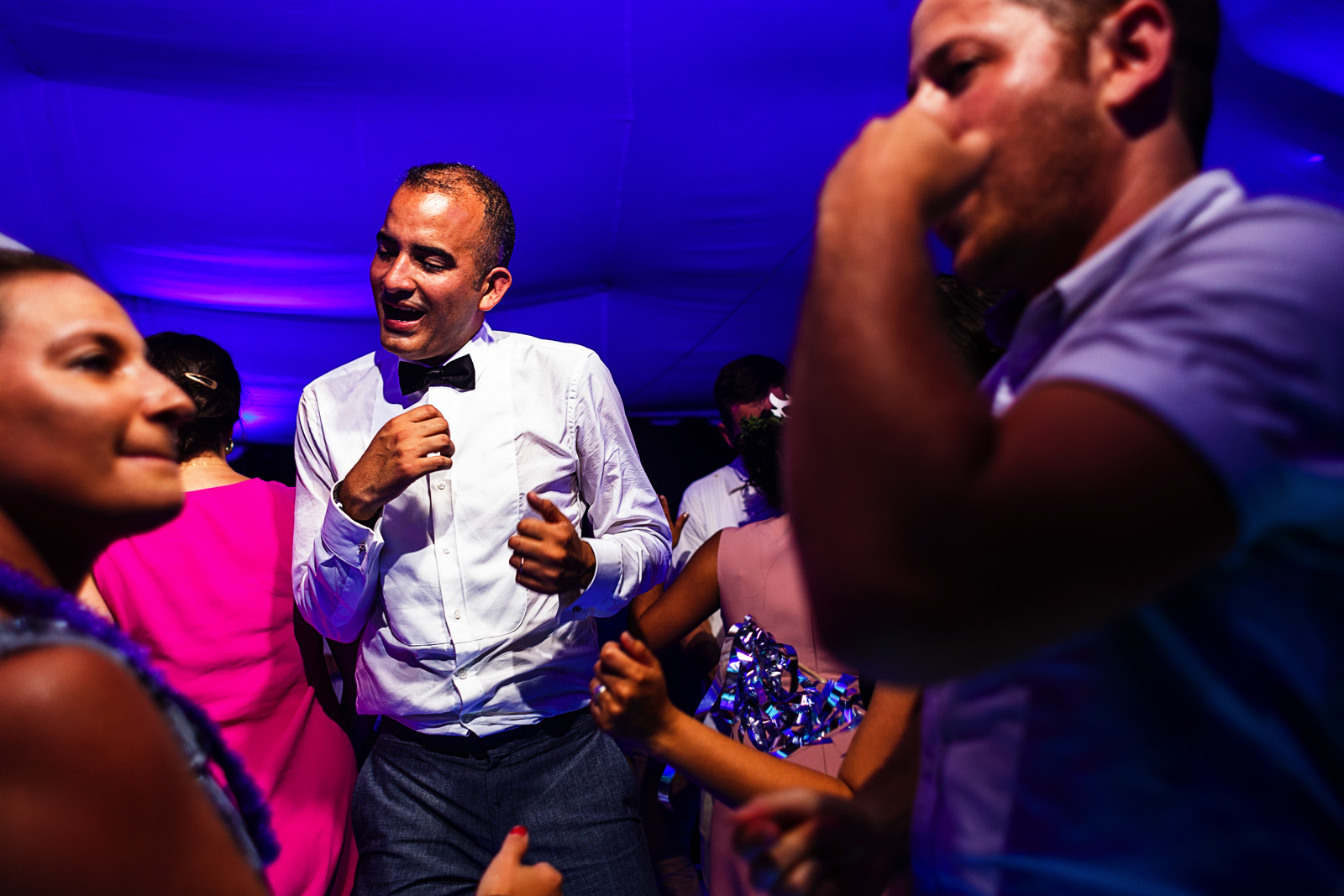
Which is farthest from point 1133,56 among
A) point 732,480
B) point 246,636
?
point 732,480

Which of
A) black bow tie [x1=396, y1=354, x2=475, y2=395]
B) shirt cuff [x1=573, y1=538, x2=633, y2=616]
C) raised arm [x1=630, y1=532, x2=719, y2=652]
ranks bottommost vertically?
raised arm [x1=630, y1=532, x2=719, y2=652]

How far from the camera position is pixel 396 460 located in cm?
186

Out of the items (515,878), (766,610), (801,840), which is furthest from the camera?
(766,610)

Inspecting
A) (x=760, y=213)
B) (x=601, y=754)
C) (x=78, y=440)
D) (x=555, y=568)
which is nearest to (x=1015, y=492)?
(x=78, y=440)

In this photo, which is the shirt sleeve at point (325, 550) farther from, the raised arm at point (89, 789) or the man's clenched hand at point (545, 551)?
the raised arm at point (89, 789)

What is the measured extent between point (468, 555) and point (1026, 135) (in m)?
1.56

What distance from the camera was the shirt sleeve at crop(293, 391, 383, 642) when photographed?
193 centimetres

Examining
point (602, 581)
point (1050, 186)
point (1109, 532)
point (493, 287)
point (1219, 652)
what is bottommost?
point (602, 581)

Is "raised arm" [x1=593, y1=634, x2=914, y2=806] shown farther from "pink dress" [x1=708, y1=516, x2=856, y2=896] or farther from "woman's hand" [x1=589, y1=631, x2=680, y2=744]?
"pink dress" [x1=708, y1=516, x2=856, y2=896]

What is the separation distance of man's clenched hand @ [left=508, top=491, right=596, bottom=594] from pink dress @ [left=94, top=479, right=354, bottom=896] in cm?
82

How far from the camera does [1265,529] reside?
2.02ft

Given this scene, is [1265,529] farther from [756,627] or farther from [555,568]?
[756,627]

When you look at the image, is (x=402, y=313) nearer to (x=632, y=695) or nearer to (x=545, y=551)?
(x=545, y=551)

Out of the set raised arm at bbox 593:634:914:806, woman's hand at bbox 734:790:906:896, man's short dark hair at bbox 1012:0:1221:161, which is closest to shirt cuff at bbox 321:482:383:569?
raised arm at bbox 593:634:914:806
